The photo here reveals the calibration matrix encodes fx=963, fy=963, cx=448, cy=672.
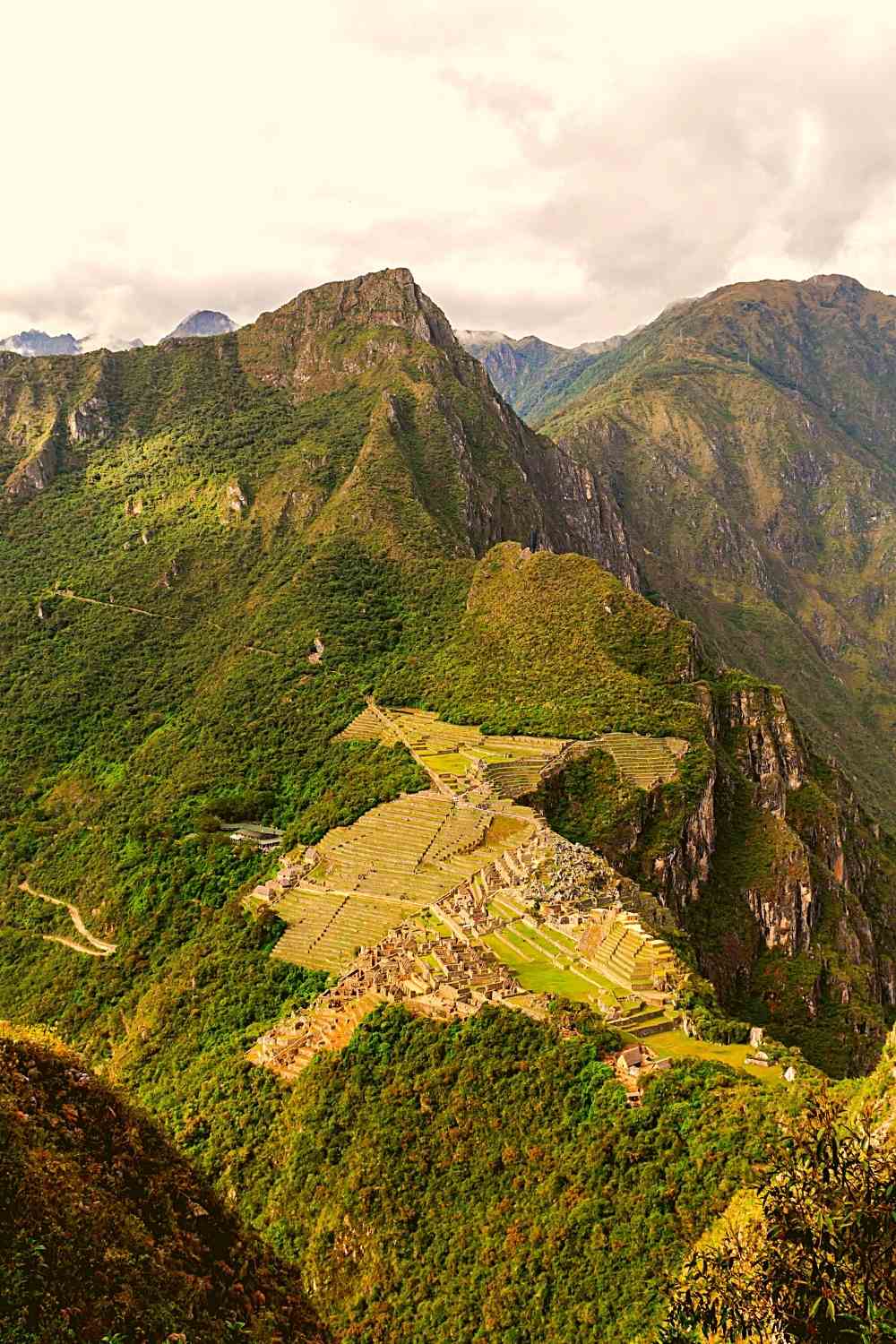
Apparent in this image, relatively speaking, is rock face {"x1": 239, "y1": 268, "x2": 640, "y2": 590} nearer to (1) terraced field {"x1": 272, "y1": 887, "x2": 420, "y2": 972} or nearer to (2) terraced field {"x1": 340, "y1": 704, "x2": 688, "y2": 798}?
(2) terraced field {"x1": 340, "y1": 704, "x2": 688, "y2": 798}

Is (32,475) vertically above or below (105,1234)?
above

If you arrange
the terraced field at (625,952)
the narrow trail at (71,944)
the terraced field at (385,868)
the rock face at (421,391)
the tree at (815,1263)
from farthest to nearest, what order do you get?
the rock face at (421,391) → the narrow trail at (71,944) → the terraced field at (385,868) → the terraced field at (625,952) → the tree at (815,1263)

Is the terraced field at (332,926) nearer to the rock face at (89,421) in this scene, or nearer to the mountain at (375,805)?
the mountain at (375,805)

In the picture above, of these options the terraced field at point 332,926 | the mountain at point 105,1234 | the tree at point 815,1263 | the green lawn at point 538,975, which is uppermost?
the mountain at point 105,1234

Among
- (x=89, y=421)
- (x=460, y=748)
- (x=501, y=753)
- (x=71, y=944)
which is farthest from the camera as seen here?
(x=89, y=421)

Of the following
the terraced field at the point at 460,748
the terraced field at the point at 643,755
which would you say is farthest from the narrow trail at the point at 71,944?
the terraced field at the point at 643,755

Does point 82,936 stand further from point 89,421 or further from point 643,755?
point 89,421

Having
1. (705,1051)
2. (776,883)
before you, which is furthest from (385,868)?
(776,883)
